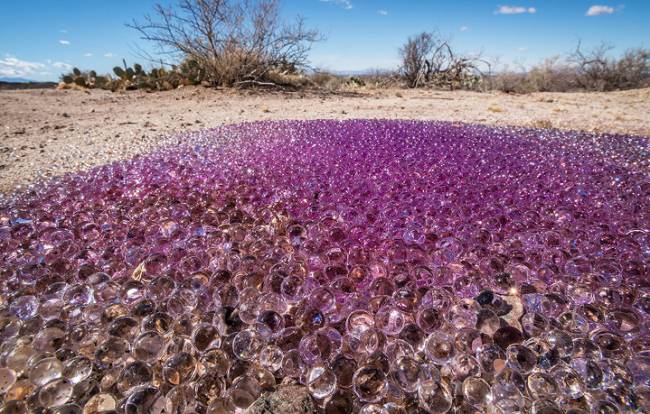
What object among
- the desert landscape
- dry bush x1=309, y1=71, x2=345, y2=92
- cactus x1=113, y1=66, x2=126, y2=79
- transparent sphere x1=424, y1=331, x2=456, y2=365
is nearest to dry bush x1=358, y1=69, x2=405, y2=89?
dry bush x1=309, y1=71, x2=345, y2=92

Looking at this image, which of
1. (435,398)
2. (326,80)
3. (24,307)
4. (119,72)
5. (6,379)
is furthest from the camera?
(326,80)

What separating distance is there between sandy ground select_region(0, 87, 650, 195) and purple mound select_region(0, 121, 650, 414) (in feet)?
4.22

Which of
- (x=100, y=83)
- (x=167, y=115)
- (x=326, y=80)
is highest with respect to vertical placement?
(x=326, y=80)

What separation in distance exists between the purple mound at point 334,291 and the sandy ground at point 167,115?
1.29 metres

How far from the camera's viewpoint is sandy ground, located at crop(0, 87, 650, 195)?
11.9 ft

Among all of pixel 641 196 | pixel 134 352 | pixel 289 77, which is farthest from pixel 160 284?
pixel 289 77

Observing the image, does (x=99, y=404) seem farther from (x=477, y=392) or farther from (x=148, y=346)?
(x=477, y=392)

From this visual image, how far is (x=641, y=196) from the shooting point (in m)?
2.23

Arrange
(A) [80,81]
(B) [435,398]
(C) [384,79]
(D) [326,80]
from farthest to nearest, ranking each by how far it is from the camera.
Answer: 1. (C) [384,79]
2. (D) [326,80]
3. (A) [80,81]
4. (B) [435,398]

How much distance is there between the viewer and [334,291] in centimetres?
146

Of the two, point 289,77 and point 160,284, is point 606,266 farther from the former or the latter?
point 289,77

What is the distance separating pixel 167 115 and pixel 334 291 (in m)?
5.48

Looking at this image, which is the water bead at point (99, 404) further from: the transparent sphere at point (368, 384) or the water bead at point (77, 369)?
the transparent sphere at point (368, 384)

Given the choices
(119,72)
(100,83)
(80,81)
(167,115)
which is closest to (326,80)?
A: (119,72)
